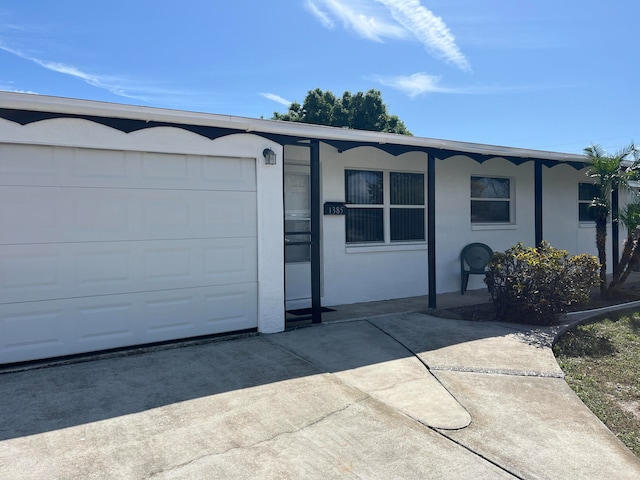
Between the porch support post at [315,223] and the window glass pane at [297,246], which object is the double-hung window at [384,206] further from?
the porch support post at [315,223]

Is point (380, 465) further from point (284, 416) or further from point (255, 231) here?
point (255, 231)

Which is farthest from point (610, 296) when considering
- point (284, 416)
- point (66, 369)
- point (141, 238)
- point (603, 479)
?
point (66, 369)

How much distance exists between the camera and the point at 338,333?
21.1 ft

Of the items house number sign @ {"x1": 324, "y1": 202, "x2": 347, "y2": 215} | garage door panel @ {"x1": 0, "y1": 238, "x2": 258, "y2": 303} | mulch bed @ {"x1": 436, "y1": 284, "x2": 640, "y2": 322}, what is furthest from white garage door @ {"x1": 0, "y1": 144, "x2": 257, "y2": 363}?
mulch bed @ {"x1": 436, "y1": 284, "x2": 640, "y2": 322}

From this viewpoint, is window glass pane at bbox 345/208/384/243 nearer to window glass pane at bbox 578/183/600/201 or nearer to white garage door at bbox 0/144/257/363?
white garage door at bbox 0/144/257/363

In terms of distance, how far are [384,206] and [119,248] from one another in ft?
16.8

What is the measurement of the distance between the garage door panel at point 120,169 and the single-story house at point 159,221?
0.01 metres

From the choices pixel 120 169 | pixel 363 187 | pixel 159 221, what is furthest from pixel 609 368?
pixel 120 169

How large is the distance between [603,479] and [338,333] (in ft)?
12.0

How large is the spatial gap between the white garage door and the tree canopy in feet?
70.0

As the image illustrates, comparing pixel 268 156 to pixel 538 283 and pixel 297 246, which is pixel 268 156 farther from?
pixel 538 283

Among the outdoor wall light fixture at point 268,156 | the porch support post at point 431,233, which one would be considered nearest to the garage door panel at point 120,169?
the outdoor wall light fixture at point 268,156

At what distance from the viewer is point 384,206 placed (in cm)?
918

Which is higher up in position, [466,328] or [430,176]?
[430,176]
